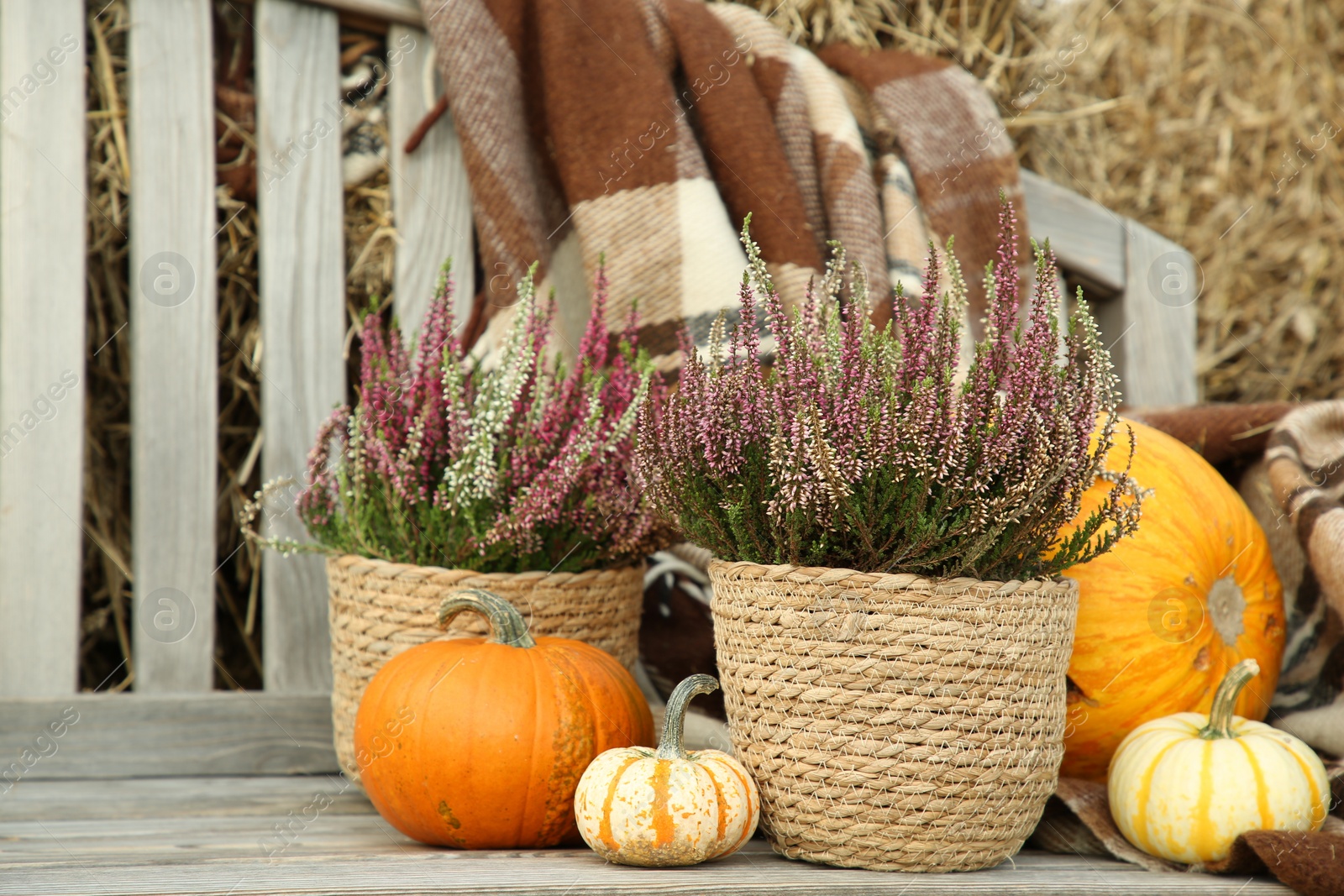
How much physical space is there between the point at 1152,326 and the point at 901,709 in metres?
1.43

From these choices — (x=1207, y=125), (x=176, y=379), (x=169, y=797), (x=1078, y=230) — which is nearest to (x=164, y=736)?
(x=169, y=797)

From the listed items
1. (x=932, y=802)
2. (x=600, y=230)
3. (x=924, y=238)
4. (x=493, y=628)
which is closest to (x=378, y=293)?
(x=600, y=230)

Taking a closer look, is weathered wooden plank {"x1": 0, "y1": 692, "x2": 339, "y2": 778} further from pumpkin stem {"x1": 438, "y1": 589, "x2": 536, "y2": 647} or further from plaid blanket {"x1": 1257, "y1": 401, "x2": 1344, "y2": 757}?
plaid blanket {"x1": 1257, "y1": 401, "x2": 1344, "y2": 757}

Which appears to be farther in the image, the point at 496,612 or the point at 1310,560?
the point at 1310,560

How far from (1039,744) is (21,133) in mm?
1621

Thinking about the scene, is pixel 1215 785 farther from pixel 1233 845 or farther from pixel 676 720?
pixel 676 720

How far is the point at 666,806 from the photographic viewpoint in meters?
1.03

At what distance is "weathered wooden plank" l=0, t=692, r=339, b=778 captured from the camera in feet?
5.02

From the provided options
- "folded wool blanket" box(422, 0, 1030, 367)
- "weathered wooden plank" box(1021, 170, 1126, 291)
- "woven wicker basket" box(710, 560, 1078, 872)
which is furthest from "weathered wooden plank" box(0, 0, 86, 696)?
"weathered wooden plank" box(1021, 170, 1126, 291)

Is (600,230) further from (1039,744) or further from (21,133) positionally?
(1039,744)

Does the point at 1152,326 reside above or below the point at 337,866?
above

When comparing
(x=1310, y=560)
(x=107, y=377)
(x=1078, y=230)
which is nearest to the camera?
(x=1310, y=560)

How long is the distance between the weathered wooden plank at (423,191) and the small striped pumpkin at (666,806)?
3.10ft

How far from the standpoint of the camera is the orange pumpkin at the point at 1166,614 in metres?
1.30
